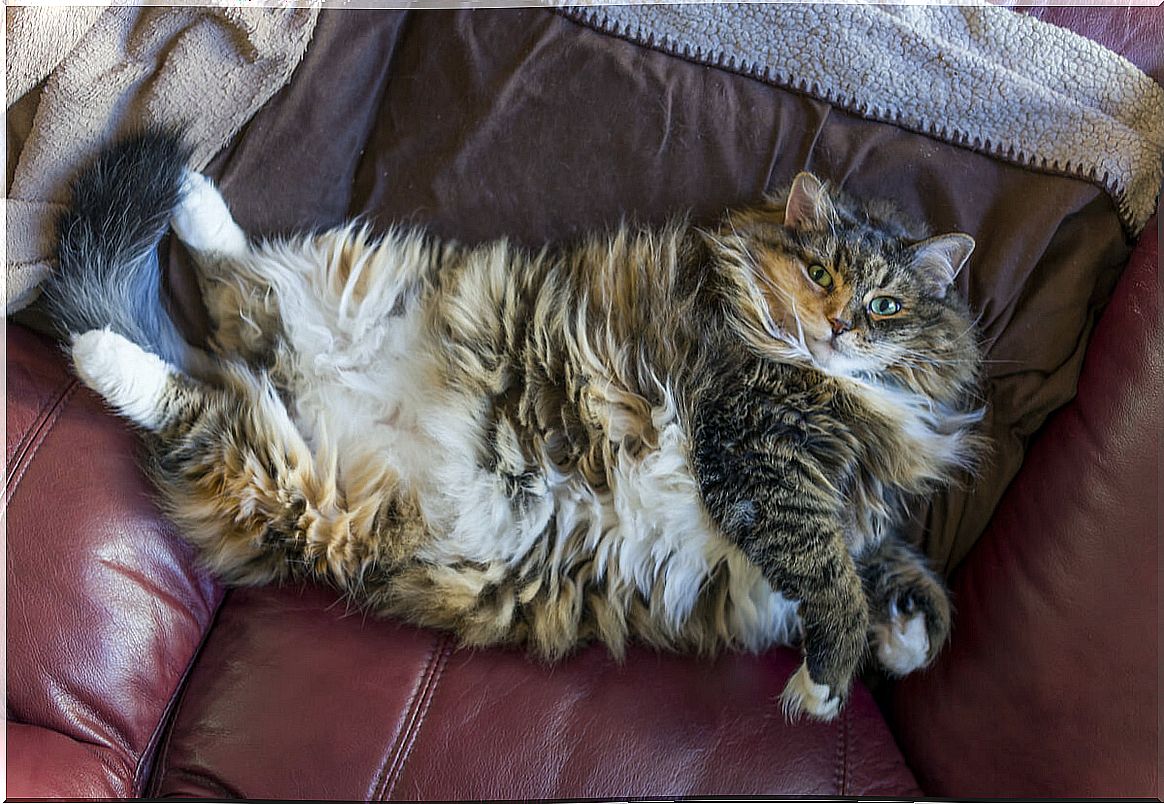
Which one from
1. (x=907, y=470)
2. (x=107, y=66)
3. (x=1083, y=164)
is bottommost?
(x=907, y=470)

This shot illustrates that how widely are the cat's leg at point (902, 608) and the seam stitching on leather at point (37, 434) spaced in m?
1.38

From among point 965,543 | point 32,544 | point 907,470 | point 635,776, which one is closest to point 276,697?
point 32,544

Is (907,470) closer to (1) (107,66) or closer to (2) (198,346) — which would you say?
(2) (198,346)

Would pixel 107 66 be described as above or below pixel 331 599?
above

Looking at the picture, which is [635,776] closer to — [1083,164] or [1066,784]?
[1066,784]

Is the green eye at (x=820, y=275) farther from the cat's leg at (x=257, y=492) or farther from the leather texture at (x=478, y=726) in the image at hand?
the cat's leg at (x=257, y=492)

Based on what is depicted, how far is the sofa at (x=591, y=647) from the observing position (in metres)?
1.28

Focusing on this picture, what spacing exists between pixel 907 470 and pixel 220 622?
3.99ft

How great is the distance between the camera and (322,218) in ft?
5.20

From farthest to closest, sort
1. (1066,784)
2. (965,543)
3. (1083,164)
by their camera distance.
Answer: (965,543)
(1083,164)
(1066,784)

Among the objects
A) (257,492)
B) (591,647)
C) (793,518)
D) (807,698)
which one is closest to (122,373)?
(257,492)

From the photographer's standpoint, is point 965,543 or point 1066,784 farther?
point 965,543

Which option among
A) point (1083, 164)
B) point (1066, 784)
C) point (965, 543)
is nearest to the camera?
point (1066, 784)

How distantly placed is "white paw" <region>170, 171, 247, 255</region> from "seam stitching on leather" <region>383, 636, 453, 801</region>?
2.68ft
